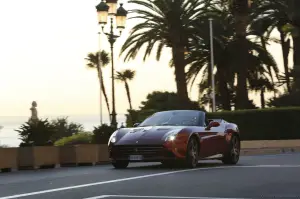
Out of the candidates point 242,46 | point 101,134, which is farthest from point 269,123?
point 101,134

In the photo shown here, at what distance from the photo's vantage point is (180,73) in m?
45.4

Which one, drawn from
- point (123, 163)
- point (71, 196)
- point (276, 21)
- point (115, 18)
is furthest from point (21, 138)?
point (276, 21)

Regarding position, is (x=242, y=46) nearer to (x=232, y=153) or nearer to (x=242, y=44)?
(x=242, y=44)

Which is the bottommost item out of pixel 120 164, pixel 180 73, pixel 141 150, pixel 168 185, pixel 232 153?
pixel 168 185

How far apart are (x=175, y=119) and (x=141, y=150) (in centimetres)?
168

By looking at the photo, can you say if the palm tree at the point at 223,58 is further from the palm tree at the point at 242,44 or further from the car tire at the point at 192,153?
the car tire at the point at 192,153

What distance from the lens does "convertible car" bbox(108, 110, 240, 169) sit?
54.6 ft

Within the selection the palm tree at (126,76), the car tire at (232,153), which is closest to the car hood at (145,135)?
the car tire at (232,153)

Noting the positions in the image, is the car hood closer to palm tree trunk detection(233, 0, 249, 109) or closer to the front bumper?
the front bumper

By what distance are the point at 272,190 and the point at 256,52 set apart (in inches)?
1879

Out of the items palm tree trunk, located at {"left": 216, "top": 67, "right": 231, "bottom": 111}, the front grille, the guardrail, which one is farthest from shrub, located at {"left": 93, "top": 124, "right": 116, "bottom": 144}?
palm tree trunk, located at {"left": 216, "top": 67, "right": 231, "bottom": 111}

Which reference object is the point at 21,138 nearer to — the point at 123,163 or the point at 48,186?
the point at 123,163

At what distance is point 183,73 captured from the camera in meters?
45.6

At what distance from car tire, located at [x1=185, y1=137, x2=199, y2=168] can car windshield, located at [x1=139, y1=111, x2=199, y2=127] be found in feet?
2.06
